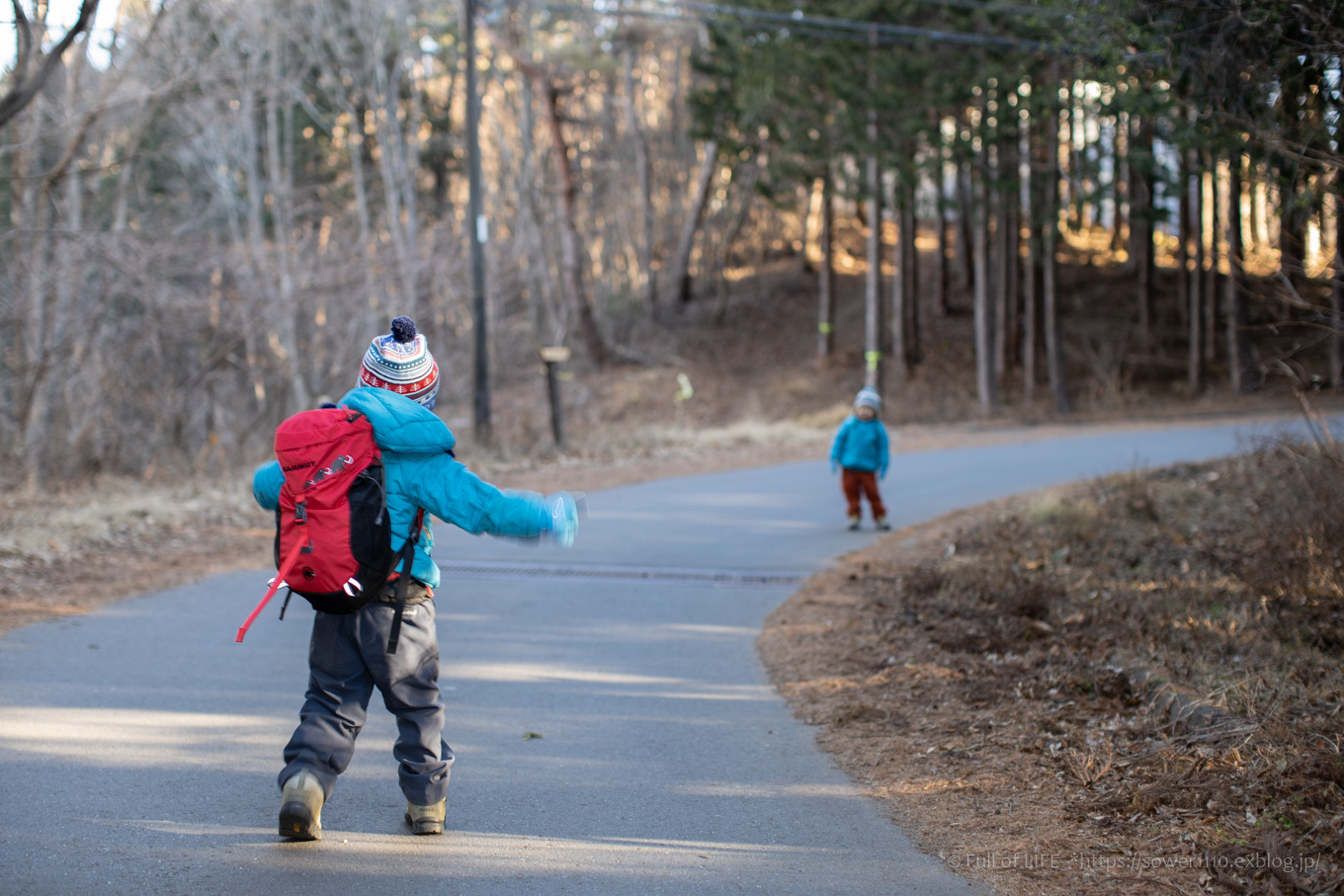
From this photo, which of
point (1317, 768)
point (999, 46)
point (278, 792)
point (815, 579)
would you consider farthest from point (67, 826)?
point (999, 46)

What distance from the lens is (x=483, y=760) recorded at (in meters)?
4.77

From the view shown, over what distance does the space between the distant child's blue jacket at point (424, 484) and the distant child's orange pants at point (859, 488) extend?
7478 millimetres

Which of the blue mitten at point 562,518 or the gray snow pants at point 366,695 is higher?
the blue mitten at point 562,518

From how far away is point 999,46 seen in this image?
22812 mm

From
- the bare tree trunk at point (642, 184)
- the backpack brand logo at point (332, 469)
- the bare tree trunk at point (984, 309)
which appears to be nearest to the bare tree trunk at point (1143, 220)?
the bare tree trunk at point (984, 309)

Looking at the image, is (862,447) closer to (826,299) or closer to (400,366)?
(400,366)

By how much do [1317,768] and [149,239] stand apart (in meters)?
18.1

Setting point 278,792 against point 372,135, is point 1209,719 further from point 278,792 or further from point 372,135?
point 372,135

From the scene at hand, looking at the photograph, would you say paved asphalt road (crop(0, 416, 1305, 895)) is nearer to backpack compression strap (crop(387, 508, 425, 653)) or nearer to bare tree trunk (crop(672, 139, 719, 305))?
backpack compression strap (crop(387, 508, 425, 653))

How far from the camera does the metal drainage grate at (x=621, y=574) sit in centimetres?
878

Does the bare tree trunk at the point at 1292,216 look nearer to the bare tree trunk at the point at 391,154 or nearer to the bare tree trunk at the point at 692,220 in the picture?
the bare tree trunk at the point at 391,154

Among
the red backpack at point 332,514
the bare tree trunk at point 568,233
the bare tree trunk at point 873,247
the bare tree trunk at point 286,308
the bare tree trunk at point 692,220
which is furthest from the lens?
the bare tree trunk at point 692,220

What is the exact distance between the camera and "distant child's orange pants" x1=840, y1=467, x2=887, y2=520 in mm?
10836

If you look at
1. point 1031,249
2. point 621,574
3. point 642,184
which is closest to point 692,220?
point 642,184
